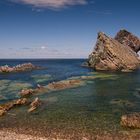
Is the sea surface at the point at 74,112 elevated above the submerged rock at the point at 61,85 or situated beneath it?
situated beneath

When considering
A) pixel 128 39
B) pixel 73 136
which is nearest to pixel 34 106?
pixel 73 136

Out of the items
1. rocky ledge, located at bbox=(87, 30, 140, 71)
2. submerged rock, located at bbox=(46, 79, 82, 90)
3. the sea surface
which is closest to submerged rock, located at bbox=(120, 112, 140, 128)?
the sea surface

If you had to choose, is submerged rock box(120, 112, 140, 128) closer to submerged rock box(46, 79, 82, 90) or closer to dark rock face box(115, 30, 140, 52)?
submerged rock box(46, 79, 82, 90)

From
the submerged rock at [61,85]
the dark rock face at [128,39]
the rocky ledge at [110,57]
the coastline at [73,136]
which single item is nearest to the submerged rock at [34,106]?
the coastline at [73,136]

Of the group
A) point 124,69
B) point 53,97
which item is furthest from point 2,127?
point 124,69

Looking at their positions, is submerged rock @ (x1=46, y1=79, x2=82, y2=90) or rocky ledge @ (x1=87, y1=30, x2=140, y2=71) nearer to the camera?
submerged rock @ (x1=46, y1=79, x2=82, y2=90)

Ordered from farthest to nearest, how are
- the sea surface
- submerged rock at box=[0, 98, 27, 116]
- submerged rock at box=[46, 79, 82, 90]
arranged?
1. submerged rock at box=[46, 79, 82, 90]
2. submerged rock at box=[0, 98, 27, 116]
3. the sea surface

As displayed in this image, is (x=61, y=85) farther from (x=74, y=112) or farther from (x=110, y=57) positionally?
(x=110, y=57)

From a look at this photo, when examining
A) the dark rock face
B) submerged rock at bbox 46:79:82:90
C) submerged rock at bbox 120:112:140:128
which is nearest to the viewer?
submerged rock at bbox 120:112:140:128

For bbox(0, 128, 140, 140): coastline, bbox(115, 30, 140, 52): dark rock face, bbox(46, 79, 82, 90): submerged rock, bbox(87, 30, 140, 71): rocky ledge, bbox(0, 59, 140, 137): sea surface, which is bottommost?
bbox(0, 128, 140, 140): coastline

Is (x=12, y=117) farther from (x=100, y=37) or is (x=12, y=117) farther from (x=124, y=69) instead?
(x=100, y=37)

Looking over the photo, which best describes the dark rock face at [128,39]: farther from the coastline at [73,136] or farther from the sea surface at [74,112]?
the coastline at [73,136]

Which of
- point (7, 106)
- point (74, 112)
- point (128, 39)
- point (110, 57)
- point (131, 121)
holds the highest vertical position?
point (128, 39)

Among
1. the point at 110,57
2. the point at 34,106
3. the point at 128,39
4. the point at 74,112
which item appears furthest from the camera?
the point at 128,39
